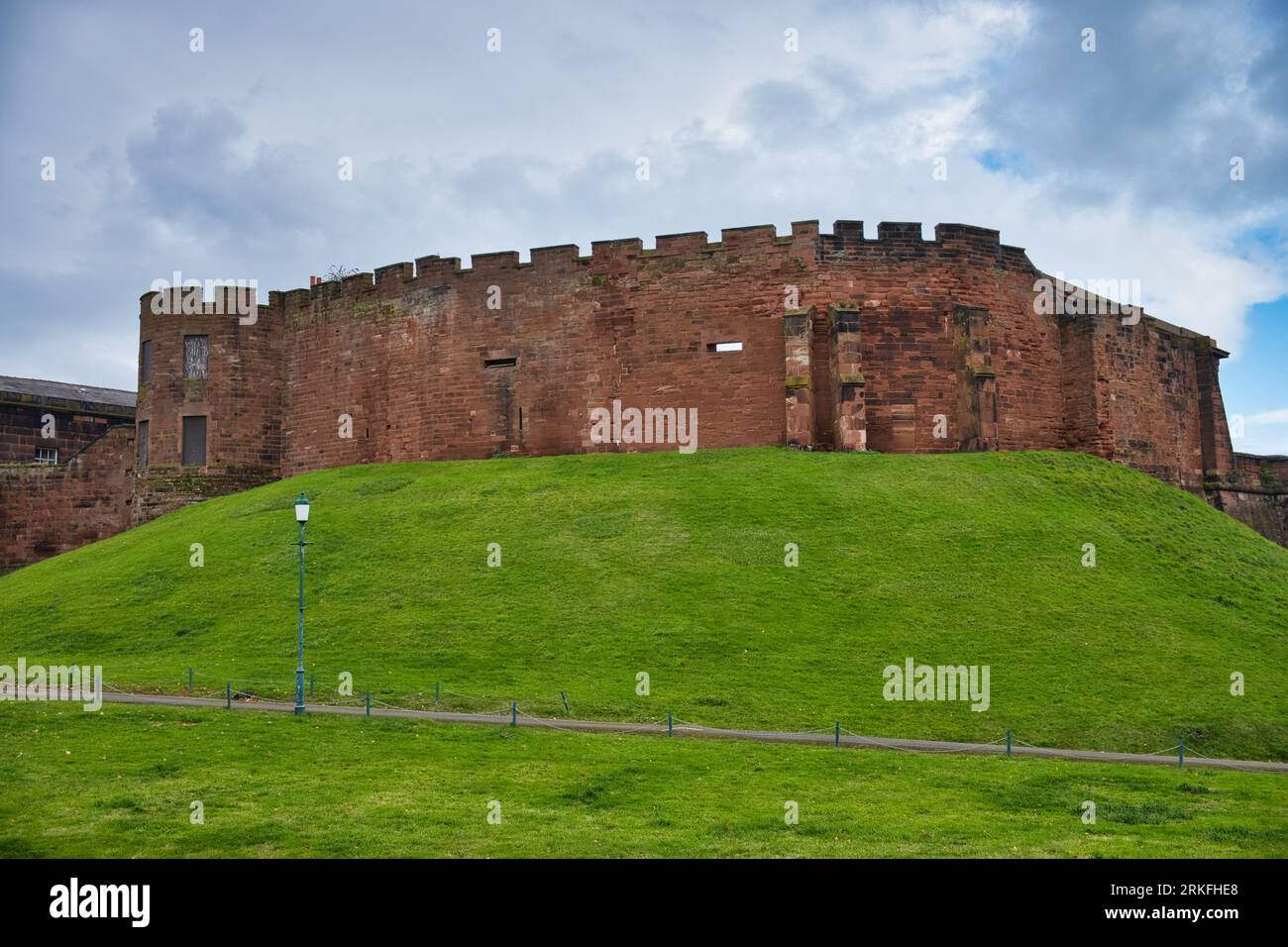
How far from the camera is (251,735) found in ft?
61.7

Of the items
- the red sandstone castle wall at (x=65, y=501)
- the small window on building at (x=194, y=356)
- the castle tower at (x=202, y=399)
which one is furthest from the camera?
the red sandstone castle wall at (x=65, y=501)

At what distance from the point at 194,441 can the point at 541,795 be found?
33.5m

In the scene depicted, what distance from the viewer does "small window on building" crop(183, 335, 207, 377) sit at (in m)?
45.1

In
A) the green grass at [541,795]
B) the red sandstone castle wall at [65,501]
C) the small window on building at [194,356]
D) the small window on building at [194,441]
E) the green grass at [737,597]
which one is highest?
the small window on building at [194,356]

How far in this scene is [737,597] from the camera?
26.9m

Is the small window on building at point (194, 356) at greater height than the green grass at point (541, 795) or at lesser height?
greater

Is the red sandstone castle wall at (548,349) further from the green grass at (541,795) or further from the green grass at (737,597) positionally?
the green grass at (541,795)

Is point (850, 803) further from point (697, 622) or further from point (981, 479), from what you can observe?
point (981, 479)

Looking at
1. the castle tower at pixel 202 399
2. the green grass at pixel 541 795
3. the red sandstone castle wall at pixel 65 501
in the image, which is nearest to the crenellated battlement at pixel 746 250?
the castle tower at pixel 202 399

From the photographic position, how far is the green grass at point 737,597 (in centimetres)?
Result: 2266

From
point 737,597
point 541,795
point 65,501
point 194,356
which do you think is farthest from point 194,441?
point 541,795

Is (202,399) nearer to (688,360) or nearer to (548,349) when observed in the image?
(548,349)

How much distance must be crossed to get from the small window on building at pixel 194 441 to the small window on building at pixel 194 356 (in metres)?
1.74
